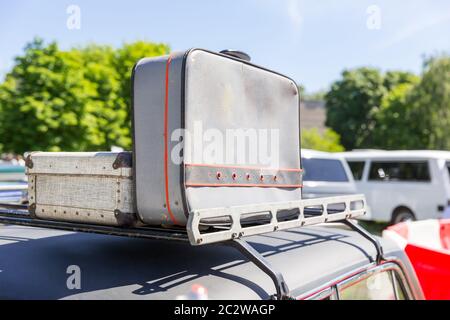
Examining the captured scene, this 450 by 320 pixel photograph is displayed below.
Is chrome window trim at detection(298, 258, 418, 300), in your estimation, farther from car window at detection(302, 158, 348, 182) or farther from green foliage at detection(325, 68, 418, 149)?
green foliage at detection(325, 68, 418, 149)

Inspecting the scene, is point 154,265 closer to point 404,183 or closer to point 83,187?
point 83,187

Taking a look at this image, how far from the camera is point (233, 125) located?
180cm

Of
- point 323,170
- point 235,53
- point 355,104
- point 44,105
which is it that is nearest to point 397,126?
point 355,104

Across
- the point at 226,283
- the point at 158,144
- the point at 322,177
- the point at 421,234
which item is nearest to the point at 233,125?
the point at 158,144

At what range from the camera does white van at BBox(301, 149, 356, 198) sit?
422 inches

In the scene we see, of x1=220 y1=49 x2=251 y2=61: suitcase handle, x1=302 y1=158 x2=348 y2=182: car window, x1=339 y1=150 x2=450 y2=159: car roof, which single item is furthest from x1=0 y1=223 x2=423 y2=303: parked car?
x1=339 y1=150 x2=450 y2=159: car roof

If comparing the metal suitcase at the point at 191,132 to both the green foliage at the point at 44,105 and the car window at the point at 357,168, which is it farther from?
the green foliage at the point at 44,105

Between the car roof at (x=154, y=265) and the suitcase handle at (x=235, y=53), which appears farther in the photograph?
the suitcase handle at (x=235, y=53)

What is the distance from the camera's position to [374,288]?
7.46 feet

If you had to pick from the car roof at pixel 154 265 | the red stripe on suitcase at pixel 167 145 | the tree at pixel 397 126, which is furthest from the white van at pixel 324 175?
the tree at pixel 397 126

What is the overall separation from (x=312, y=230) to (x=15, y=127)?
20190 millimetres

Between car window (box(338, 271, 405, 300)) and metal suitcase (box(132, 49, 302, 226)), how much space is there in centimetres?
55

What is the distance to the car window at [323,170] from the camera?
10.9 meters

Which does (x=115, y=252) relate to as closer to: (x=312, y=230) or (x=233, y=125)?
(x=233, y=125)
